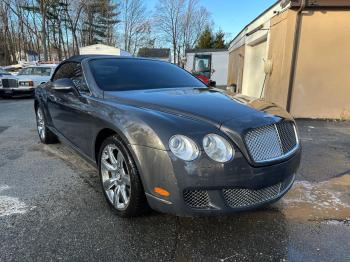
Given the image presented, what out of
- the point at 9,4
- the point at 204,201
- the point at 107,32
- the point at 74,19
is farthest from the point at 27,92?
the point at 107,32

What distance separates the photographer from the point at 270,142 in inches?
104

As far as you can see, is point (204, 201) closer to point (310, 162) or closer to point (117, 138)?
point (117, 138)

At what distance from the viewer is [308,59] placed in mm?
8383

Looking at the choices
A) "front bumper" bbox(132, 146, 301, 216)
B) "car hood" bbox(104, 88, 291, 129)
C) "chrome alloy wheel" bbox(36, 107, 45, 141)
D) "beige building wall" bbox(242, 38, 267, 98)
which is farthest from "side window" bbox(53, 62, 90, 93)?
"beige building wall" bbox(242, 38, 267, 98)

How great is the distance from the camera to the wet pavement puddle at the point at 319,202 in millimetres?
3176

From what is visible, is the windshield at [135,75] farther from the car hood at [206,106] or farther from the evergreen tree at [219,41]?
the evergreen tree at [219,41]

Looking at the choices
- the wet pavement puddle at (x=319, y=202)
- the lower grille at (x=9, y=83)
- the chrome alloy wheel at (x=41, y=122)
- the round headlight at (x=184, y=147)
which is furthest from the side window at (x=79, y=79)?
the lower grille at (x=9, y=83)

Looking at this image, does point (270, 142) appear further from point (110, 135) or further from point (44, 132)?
point (44, 132)

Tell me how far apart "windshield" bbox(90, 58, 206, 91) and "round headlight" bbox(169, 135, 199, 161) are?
1.39 m

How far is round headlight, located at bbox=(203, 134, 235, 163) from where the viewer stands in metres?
2.35

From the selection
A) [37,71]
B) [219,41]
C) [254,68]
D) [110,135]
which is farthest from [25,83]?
[219,41]

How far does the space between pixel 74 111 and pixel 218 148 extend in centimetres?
211

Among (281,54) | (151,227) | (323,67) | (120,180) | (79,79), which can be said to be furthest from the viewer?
(281,54)

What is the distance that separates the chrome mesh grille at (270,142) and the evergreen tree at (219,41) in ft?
155
